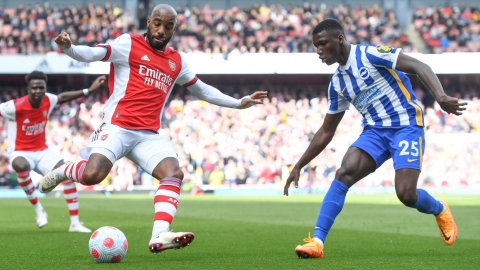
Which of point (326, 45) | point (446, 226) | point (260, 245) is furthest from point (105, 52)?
point (446, 226)

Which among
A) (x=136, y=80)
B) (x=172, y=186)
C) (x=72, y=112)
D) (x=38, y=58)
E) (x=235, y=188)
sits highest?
(x=136, y=80)

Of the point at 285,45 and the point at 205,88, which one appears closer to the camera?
the point at 205,88

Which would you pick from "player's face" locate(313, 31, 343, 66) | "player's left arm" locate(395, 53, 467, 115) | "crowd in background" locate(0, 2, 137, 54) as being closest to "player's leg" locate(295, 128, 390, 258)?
"player's left arm" locate(395, 53, 467, 115)

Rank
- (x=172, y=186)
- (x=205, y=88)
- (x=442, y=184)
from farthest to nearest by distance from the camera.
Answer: (x=442, y=184), (x=205, y=88), (x=172, y=186)

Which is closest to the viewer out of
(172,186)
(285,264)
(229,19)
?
(285,264)

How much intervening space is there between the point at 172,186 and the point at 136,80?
109cm

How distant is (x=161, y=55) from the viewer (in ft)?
18.3

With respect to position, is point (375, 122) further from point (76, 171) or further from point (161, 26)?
point (76, 171)

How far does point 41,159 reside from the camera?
892 cm

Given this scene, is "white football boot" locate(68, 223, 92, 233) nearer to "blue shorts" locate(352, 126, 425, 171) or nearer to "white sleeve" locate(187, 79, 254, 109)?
"white sleeve" locate(187, 79, 254, 109)

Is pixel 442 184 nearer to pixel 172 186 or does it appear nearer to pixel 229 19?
pixel 229 19

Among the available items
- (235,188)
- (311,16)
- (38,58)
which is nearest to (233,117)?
(235,188)

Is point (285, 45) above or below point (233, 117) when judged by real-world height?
above

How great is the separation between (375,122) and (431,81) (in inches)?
32.3
